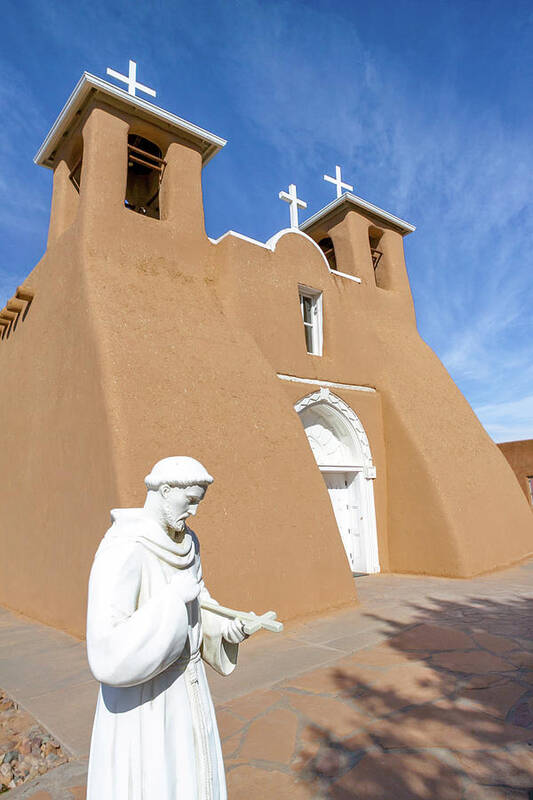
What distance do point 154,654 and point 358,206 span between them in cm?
1153

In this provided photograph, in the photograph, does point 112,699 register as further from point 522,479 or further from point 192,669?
point 522,479

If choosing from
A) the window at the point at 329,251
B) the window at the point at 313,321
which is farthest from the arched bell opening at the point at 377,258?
the window at the point at 313,321

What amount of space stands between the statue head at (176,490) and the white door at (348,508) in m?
7.59

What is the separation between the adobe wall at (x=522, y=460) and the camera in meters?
14.7

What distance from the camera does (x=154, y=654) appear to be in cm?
136

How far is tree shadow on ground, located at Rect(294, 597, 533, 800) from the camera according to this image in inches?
97.3

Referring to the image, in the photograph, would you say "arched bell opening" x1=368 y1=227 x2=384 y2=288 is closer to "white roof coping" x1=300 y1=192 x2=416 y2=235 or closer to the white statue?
"white roof coping" x1=300 y1=192 x2=416 y2=235

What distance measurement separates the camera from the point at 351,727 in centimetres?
306

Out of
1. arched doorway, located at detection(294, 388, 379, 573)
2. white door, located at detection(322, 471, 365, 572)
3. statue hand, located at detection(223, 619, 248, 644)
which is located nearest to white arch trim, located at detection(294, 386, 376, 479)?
arched doorway, located at detection(294, 388, 379, 573)

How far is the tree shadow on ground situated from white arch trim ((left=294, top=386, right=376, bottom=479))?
166 inches

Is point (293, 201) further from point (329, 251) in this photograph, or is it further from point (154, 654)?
point (154, 654)

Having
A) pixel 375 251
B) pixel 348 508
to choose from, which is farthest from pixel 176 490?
Result: pixel 375 251

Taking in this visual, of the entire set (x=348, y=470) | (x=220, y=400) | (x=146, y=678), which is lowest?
(x=146, y=678)

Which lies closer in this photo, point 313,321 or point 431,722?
point 431,722
